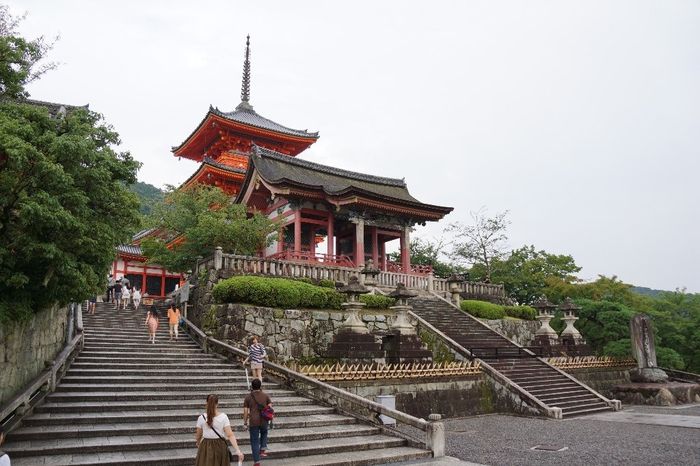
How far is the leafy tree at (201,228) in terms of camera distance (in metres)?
22.3

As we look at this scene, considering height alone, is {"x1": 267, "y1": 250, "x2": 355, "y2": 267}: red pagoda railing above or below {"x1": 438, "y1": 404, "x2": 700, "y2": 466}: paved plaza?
above

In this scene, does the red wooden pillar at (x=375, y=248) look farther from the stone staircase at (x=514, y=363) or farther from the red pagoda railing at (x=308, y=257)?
the stone staircase at (x=514, y=363)

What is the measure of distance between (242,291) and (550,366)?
39.9 feet

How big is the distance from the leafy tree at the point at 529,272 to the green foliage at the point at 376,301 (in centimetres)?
1776

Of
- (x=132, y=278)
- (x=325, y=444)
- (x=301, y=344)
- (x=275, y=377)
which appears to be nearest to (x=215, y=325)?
(x=301, y=344)

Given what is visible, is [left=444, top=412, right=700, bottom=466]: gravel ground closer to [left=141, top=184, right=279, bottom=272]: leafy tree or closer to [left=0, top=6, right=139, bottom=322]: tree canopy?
[left=0, top=6, right=139, bottom=322]: tree canopy

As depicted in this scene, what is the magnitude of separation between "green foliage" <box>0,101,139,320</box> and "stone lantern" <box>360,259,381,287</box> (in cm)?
1283

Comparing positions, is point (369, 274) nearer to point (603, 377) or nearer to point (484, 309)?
point (484, 309)

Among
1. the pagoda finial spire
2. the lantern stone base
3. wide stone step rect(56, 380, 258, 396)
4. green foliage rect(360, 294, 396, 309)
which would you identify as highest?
the pagoda finial spire

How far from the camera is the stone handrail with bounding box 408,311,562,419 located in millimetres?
15305

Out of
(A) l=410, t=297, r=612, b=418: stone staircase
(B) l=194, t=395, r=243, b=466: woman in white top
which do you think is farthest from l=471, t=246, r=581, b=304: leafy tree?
(B) l=194, t=395, r=243, b=466: woman in white top

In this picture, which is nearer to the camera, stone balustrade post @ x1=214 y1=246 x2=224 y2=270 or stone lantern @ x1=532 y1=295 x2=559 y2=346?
stone balustrade post @ x1=214 y1=246 x2=224 y2=270

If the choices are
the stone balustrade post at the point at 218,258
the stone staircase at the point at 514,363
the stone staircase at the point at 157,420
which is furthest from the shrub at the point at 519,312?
the stone staircase at the point at 157,420

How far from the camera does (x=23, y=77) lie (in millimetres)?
8414
